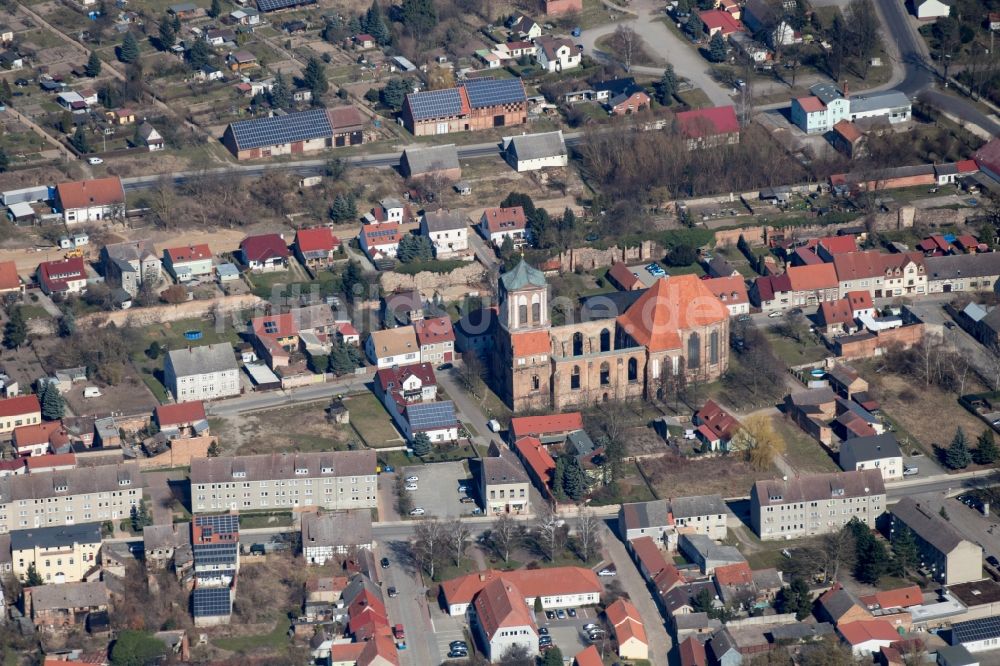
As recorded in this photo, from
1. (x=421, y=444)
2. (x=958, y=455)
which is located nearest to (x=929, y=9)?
(x=958, y=455)

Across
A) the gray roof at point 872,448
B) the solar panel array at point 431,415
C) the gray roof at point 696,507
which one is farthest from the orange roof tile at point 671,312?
the gray roof at point 696,507

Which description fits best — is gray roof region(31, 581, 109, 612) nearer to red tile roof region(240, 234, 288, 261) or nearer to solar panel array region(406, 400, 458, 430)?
solar panel array region(406, 400, 458, 430)

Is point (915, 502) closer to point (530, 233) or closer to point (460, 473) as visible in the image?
point (460, 473)

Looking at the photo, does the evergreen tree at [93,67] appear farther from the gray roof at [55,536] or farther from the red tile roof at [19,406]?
the gray roof at [55,536]

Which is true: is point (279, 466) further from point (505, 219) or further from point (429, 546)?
point (505, 219)

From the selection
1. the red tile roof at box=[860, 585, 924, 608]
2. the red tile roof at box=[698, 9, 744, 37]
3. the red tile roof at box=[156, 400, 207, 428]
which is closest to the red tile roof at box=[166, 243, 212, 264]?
the red tile roof at box=[156, 400, 207, 428]

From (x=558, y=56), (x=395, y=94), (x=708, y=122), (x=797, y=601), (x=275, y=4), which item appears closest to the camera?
(x=797, y=601)

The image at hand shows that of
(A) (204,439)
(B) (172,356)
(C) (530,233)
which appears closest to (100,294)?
(B) (172,356)
